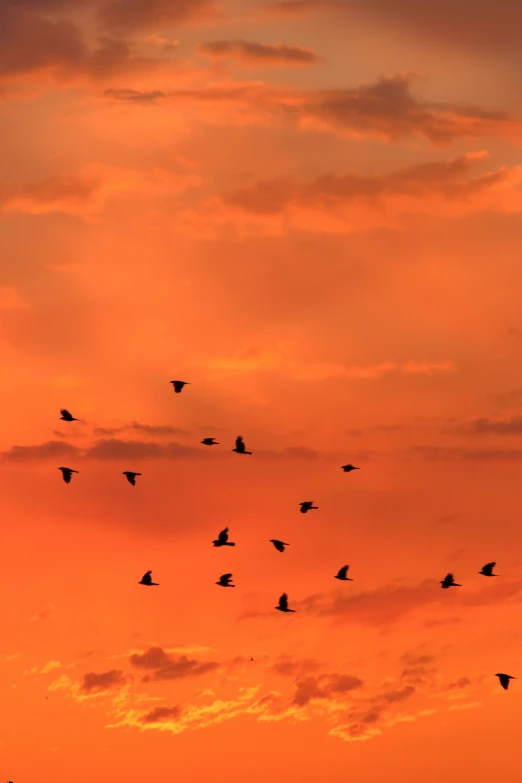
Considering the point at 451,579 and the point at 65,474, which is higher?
the point at 65,474

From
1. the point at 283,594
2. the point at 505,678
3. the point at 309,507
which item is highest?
the point at 309,507

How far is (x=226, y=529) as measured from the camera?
461 ft

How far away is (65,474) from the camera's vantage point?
144250mm

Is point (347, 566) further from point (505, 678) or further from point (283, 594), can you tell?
point (505, 678)

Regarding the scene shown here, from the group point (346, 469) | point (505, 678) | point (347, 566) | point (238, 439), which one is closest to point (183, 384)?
point (238, 439)

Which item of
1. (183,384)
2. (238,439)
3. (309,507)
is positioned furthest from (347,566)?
(183,384)

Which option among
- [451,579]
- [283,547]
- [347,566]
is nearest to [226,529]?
[283,547]

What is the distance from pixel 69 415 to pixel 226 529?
70.0 ft

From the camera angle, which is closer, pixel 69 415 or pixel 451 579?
pixel 69 415

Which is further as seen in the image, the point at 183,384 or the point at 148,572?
the point at 148,572

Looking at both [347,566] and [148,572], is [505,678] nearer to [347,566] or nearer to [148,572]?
[347,566]

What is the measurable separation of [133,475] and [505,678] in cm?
4327

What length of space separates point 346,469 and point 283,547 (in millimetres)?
10734

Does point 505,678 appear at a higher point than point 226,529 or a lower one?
lower
